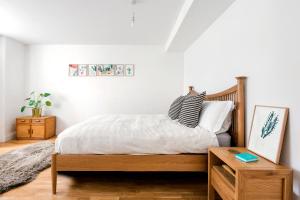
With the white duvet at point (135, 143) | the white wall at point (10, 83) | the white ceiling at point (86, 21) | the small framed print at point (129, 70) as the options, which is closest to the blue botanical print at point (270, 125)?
the white duvet at point (135, 143)

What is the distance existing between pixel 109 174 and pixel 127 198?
0.61m

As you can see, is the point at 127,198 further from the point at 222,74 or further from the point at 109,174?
the point at 222,74

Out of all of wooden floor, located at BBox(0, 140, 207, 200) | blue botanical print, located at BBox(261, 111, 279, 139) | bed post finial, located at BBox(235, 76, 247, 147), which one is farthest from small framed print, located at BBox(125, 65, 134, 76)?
blue botanical print, located at BBox(261, 111, 279, 139)

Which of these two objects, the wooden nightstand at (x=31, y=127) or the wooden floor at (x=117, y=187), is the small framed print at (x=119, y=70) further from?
the wooden floor at (x=117, y=187)

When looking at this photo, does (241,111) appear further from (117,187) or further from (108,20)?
(108,20)

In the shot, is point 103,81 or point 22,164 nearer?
point 22,164

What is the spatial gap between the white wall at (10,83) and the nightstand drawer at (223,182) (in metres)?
4.56

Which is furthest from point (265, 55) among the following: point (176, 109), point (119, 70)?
point (119, 70)

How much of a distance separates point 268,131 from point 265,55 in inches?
25.9

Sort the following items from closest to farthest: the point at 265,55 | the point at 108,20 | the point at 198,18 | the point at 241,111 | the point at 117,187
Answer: the point at 265,55 → the point at 241,111 → the point at 117,187 → the point at 198,18 → the point at 108,20

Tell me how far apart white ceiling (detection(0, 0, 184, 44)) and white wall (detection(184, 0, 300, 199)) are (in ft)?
2.93

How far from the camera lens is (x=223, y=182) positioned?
5.02 ft

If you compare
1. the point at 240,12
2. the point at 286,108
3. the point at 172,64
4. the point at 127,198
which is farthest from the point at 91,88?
the point at 286,108

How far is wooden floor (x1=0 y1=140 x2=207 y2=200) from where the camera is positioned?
6.46 feet
